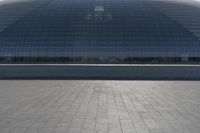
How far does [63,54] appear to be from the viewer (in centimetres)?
5103

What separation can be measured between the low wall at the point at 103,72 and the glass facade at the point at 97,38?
51.4ft

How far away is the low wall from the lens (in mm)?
34375

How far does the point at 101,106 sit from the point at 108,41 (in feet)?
117

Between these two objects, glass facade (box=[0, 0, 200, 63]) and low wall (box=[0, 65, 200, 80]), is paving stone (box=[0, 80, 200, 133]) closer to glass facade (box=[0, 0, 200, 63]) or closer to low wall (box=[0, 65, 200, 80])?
low wall (box=[0, 65, 200, 80])

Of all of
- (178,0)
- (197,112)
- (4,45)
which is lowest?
(197,112)

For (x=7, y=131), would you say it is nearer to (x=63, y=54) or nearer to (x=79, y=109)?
(x=79, y=109)

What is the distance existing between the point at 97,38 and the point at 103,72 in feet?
61.0

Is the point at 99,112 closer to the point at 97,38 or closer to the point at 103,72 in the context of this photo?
the point at 103,72

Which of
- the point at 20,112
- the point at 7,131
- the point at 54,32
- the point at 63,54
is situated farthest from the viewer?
the point at 54,32

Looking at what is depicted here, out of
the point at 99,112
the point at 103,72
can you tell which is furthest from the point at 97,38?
the point at 99,112

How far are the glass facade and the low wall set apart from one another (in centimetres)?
1567

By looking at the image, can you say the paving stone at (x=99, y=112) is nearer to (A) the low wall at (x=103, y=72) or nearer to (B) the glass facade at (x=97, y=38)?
(A) the low wall at (x=103, y=72)

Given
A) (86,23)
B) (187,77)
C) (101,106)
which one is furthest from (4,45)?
(101,106)

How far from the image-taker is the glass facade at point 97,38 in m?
50.9
